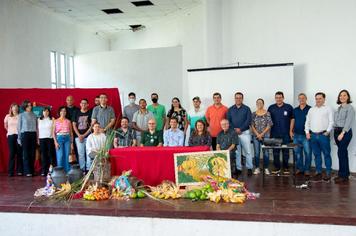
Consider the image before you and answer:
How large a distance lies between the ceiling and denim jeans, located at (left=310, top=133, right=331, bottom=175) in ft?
18.0

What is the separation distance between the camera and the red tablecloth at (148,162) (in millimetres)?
5031

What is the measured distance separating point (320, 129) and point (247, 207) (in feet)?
8.29

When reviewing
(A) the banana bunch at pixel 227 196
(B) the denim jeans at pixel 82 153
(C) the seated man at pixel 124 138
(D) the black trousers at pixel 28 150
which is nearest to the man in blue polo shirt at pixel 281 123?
(A) the banana bunch at pixel 227 196

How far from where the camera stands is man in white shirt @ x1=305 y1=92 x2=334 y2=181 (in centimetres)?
596

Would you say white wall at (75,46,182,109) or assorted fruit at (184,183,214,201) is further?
white wall at (75,46,182,109)

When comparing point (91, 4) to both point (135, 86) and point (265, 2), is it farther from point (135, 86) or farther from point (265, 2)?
point (265, 2)

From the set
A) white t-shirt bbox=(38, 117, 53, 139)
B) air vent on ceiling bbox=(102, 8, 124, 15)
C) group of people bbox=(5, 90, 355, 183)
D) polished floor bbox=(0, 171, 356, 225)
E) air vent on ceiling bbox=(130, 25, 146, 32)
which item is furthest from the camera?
air vent on ceiling bbox=(130, 25, 146, 32)

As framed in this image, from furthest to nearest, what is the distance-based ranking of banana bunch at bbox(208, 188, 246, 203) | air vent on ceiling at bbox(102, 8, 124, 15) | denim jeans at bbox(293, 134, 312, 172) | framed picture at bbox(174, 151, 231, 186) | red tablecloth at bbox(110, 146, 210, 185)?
air vent on ceiling at bbox(102, 8, 124, 15), denim jeans at bbox(293, 134, 312, 172), red tablecloth at bbox(110, 146, 210, 185), framed picture at bbox(174, 151, 231, 186), banana bunch at bbox(208, 188, 246, 203)

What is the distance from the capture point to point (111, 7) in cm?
1054

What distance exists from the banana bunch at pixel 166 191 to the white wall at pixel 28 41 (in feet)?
18.2

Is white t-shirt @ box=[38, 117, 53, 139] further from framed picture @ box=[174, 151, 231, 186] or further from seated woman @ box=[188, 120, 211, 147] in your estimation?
framed picture @ box=[174, 151, 231, 186]

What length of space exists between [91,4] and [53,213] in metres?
7.19

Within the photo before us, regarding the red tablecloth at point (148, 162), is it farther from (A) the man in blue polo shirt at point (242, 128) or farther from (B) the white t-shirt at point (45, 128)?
(B) the white t-shirt at point (45, 128)

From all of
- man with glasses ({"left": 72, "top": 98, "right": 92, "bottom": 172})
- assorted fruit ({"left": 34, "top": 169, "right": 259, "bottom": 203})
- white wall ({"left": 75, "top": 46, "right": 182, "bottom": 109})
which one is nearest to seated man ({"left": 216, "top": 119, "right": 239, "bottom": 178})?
assorted fruit ({"left": 34, "top": 169, "right": 259, "bottom": 203})
